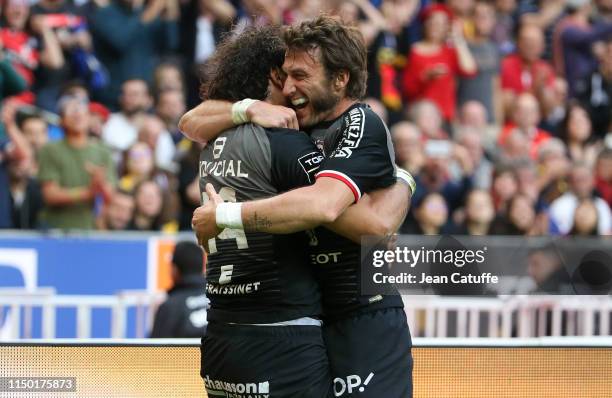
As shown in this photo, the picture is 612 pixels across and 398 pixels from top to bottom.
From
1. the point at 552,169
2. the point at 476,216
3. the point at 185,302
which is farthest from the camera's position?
the point at 552,169

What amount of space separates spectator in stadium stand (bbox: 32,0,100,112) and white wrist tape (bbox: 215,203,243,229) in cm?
759

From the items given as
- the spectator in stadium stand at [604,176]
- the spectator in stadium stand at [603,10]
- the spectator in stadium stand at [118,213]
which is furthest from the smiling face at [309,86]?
the spectator in stadium stand at [603,10]

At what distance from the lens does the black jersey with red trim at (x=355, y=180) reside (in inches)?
187

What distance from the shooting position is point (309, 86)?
4.94 meters

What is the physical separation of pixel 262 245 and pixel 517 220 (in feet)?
22.2

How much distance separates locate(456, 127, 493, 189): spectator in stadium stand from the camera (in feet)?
42.3

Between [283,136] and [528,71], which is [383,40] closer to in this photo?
[528,71]

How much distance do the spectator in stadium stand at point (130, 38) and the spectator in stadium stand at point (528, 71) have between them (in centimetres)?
418

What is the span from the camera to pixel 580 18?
1523cm

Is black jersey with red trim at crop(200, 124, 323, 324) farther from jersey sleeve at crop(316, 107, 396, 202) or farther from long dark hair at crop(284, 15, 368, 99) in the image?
long dark hair at crop(284, 15, 368, 99)

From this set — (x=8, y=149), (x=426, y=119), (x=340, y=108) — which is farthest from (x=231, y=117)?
(x=426, y=119)

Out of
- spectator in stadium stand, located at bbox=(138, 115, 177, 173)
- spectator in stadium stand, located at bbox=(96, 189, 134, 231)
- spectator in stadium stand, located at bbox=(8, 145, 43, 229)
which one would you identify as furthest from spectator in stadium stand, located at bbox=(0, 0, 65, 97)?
spectator in stadium stand, located at bbox=(96, 189, 134, 231)

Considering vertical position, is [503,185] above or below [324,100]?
below

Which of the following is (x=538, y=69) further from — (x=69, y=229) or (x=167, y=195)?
(x=69, y=229)
